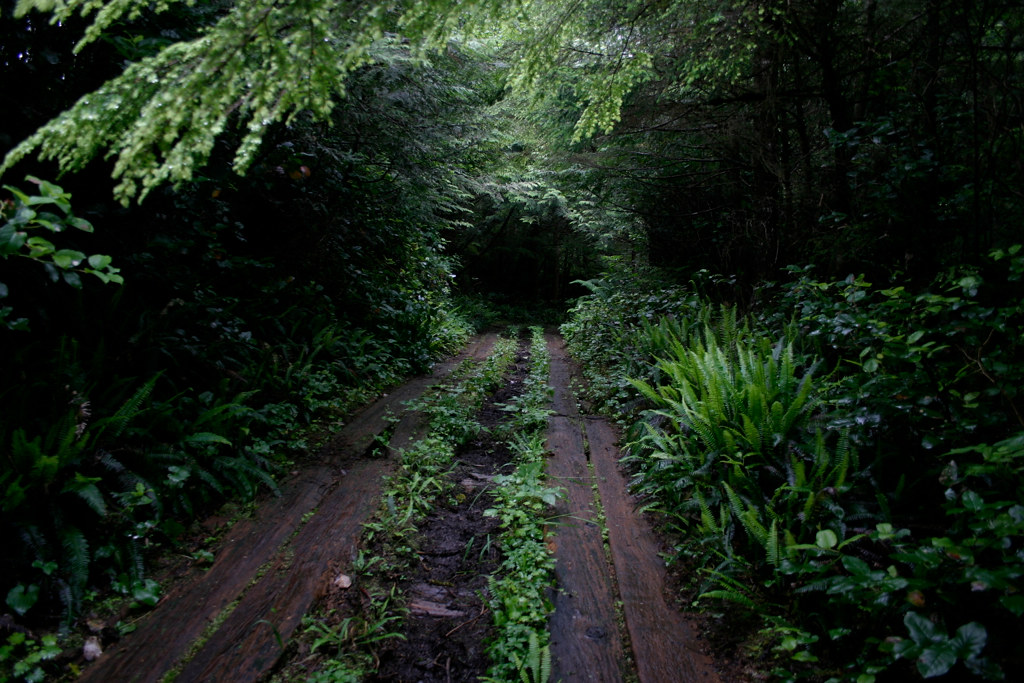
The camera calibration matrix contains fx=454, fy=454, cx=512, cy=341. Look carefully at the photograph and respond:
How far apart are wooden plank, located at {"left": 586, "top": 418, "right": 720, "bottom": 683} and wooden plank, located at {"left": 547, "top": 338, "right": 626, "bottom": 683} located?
78 millimetres

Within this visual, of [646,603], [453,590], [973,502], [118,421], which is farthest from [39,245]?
[973,502]

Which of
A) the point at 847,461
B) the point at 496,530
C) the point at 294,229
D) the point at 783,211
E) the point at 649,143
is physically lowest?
the point at 496,530

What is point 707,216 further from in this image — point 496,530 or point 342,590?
point 342,590

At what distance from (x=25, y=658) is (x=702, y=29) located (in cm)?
586

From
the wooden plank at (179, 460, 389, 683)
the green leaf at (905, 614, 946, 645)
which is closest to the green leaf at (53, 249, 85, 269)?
the wooden plank at (179, 460, 389, 683)

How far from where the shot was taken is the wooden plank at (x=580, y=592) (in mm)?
1838

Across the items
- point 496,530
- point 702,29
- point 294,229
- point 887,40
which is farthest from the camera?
point 294,229

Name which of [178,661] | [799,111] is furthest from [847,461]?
[799,111]

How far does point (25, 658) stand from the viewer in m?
1.70

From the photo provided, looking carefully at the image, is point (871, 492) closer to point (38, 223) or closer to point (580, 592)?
point (580, 592)

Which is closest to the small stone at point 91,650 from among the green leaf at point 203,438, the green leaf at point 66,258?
the green leaf at point 203,438

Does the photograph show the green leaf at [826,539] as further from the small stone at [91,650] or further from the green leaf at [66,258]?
the green leaf at [66,258]

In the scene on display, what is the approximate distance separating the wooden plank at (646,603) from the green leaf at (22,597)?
2.44 m

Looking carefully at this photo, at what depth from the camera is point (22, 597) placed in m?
1.82
